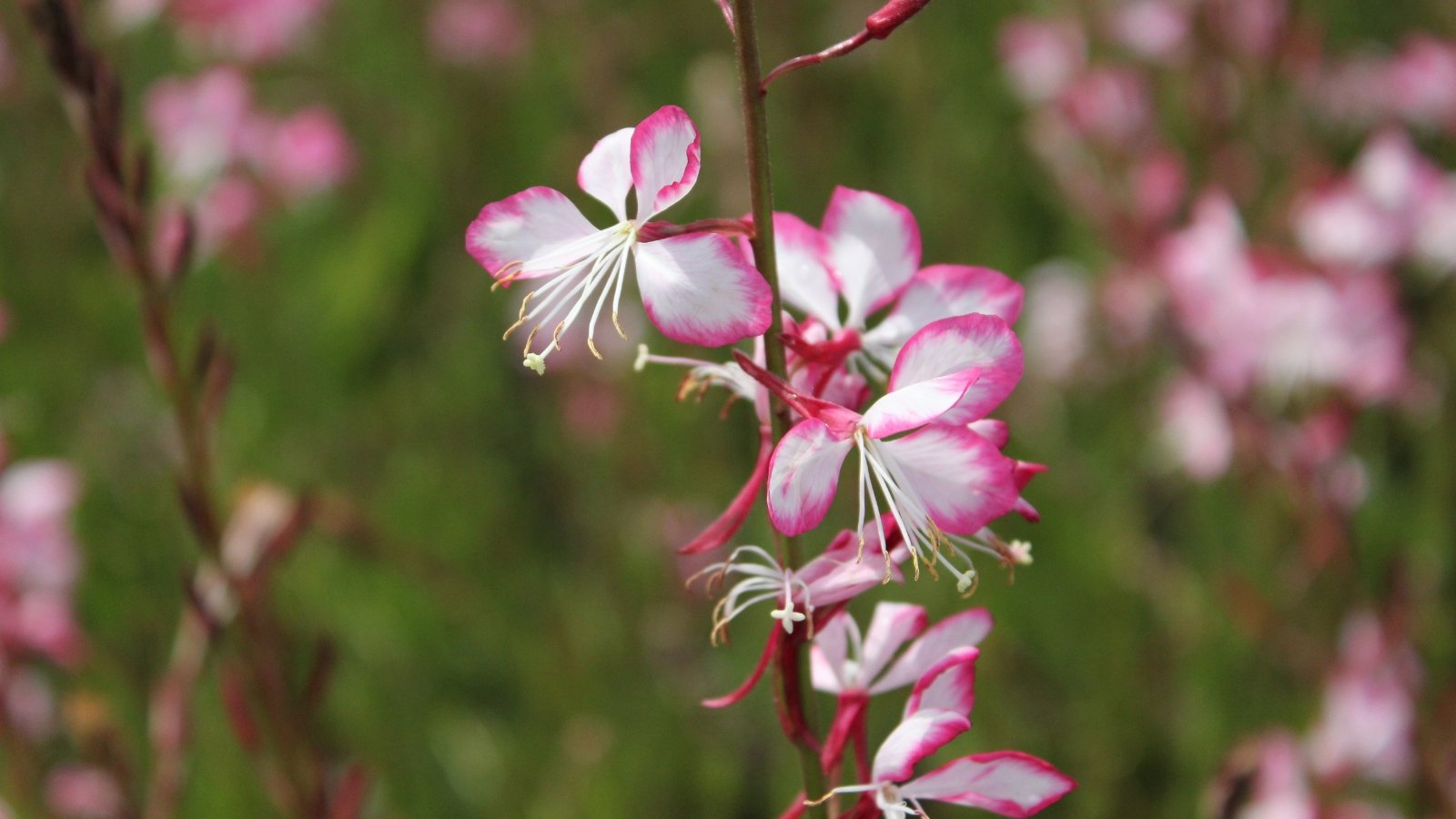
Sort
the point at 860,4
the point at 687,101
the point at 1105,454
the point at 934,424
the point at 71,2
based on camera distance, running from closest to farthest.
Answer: the point at 934,424 < the point at 71,2 < the point at 1105,454 < the point at 687,101 < the point at 860,4

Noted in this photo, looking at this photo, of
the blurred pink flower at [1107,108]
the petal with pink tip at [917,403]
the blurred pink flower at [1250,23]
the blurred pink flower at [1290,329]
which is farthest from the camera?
the blurred pink flower at [1107,108]

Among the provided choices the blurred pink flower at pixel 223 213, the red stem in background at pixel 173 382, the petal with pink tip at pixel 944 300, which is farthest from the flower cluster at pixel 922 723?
the blurred pink flower at pixel 223 213

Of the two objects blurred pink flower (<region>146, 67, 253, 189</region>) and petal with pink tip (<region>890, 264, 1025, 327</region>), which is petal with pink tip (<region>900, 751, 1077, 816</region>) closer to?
petal with pink tip (<region>890, 264, 1025, 327</region>)

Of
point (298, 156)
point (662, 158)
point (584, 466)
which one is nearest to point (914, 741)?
point (662, 158)

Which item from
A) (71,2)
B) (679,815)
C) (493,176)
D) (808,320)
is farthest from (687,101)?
(808,320)

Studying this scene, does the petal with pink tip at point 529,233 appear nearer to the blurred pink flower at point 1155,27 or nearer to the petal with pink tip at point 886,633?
the petal with pink tip at point 886,633

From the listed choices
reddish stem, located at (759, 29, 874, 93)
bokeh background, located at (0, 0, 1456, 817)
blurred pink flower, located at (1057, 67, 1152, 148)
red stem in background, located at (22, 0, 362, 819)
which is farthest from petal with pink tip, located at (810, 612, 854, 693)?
blurred pink flower, located at (1057, 67, 1152, 148)

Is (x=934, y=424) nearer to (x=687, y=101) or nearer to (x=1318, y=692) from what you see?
(x=1318, y=692)
